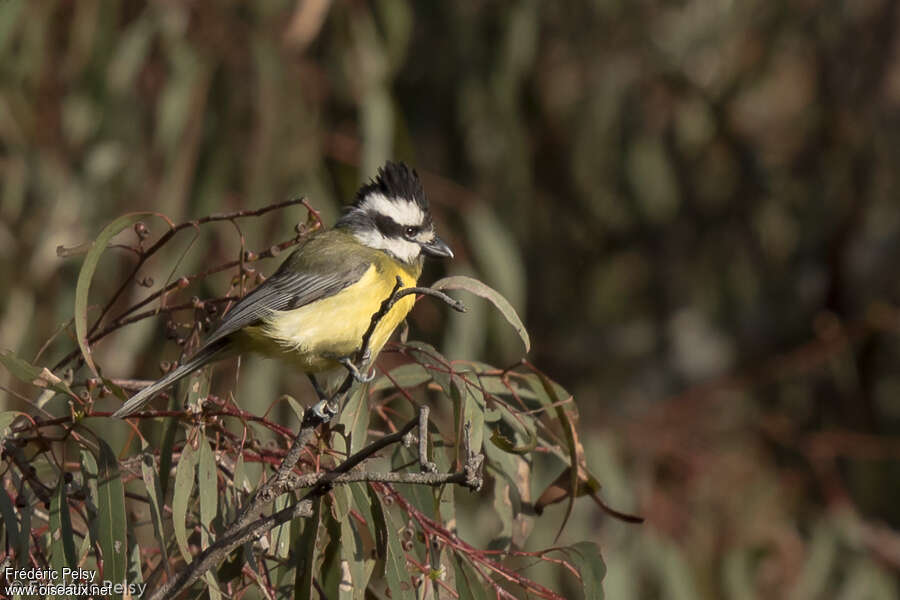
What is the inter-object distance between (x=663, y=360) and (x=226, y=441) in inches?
161

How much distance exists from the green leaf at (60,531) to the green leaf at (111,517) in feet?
0.16

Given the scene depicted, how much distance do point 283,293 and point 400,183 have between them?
46 centimetres

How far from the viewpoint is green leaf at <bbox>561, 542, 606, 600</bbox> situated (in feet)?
7.10

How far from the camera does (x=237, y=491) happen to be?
6.86ft

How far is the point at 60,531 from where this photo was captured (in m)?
1.93

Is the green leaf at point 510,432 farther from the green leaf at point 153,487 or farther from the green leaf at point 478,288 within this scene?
the green leaf at point 153,487

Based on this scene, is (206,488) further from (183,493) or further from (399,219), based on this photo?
(399,219)

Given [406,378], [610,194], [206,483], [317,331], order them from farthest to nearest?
[610,194]
[317,331]
[406,378]
[206,483]

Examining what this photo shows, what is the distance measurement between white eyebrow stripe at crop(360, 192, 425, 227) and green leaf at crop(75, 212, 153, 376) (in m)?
0.86

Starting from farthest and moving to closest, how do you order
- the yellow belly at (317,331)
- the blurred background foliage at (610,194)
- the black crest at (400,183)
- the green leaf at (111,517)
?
the blurred background foliage at (610,194) → the black crest at (400,183) → the yellow belly at (317,331) → the green leaf at (111,517)

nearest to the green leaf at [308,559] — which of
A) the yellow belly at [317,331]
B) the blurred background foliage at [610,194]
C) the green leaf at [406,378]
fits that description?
the green leaf at [406,378]

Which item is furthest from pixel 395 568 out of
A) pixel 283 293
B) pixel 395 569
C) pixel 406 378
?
pixel 283 293

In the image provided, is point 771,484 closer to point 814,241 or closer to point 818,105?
point 814,241

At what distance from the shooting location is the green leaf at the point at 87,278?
6.55ft
